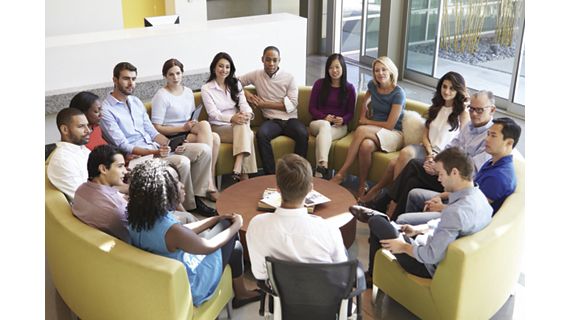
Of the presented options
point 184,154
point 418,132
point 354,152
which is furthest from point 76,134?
point 418,132

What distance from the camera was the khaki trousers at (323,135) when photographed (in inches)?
202

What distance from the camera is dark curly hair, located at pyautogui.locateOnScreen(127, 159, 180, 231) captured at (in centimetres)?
292

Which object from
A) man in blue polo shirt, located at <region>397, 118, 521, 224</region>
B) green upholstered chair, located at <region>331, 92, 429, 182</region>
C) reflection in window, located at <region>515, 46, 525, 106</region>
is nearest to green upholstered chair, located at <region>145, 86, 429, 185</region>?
green upholstered chair, located at <region>331, 92, 429, 182</region>

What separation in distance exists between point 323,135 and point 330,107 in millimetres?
349

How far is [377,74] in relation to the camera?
4945mm

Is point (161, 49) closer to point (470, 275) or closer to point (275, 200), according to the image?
point (275, 200)

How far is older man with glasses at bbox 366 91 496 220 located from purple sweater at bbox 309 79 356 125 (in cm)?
93

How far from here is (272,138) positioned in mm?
5273

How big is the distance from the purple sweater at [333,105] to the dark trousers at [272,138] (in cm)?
21

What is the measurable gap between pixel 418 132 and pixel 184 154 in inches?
78.5

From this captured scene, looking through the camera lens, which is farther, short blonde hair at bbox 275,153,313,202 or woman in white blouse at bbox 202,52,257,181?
woman in white blouse at bbox 202,52,257,181

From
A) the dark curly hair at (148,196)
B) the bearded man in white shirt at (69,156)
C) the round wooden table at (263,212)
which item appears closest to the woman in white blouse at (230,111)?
the round wooden table at (263,212)

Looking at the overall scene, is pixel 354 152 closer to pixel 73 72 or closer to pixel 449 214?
pixel 449 214

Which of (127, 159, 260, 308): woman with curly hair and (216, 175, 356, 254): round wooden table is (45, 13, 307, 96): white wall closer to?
(216, 175, 356, 254): round wooden table
